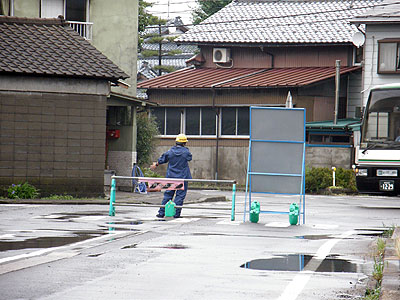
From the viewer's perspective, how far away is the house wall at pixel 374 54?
36406 millimetres

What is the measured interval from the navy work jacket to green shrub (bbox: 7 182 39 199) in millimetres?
5410

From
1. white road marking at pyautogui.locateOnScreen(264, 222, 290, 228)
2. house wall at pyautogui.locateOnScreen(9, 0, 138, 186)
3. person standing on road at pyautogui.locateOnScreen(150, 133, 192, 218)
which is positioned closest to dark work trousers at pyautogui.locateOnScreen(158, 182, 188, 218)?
person standing on road at pyautogui.locateOnScreen(150, 133, 192, 218)

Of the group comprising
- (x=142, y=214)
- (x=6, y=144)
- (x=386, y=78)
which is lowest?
(x=142, y=214)

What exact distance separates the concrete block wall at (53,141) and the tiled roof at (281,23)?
68.0 feet

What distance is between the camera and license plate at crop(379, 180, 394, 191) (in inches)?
888

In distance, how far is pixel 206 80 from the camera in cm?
4047

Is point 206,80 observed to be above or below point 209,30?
below

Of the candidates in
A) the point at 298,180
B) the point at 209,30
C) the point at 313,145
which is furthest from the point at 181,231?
the point at 209,30

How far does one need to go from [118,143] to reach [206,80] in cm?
1364

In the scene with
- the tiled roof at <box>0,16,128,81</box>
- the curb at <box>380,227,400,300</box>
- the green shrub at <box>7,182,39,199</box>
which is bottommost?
the curb at <box>380,227,400,300</box>

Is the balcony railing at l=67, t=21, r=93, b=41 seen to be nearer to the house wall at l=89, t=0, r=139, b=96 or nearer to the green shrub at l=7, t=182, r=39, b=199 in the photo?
the house wall at l=89, t=0, r=139, b=96

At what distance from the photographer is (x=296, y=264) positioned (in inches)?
381

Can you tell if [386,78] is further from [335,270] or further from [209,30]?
[335,270]

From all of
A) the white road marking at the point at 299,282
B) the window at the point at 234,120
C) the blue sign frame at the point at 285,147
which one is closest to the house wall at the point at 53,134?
the blue sign frame at the point at 285,147
